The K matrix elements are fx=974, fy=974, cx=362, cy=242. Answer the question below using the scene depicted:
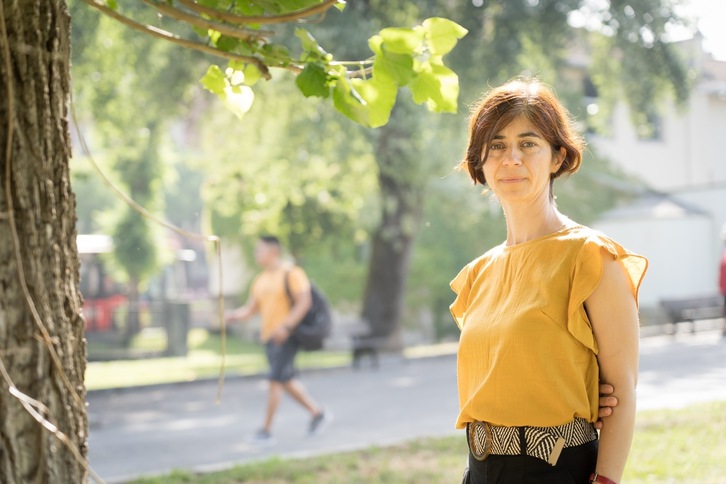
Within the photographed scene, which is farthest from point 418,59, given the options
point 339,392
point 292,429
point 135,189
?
point 135,189

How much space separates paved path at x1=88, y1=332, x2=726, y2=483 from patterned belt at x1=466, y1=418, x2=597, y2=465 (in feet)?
19.1

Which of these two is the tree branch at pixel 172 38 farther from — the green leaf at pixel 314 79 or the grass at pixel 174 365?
the grass at pixel 174 365

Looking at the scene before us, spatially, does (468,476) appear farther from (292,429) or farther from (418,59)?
(292,429)

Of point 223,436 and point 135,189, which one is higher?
point 135,189

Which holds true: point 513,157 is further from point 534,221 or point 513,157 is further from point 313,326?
point 313,326

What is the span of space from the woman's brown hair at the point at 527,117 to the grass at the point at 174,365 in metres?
15.1

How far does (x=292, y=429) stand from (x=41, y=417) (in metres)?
8.74

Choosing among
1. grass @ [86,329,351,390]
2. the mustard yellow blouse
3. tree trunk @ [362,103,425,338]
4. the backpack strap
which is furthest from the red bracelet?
grass @ [86,329,351,390]

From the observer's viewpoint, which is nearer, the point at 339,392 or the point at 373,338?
the point at 339,392

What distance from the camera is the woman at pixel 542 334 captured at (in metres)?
2.46

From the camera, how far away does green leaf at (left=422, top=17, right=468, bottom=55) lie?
2408mm

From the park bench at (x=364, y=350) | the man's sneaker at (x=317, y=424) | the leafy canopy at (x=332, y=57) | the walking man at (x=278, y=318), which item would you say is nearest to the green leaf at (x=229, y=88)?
the leafy canopy at (x=332, y=57)

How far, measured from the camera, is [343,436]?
1012cm

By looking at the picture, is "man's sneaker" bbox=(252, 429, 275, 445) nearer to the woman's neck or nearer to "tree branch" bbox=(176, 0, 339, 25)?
the woman's neck
